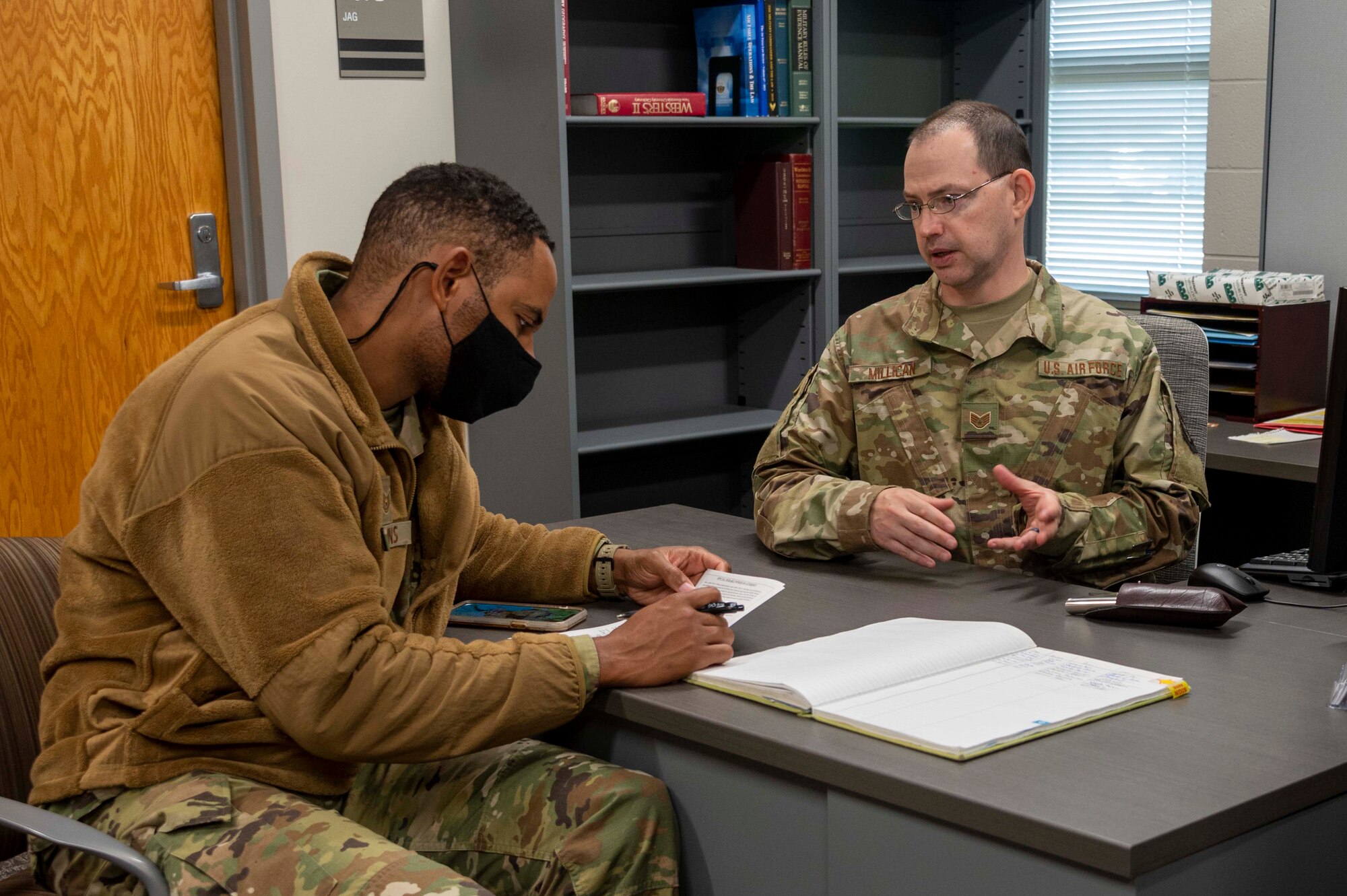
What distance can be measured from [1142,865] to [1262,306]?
90.8 inches

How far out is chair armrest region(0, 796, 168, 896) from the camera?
49.4 inches

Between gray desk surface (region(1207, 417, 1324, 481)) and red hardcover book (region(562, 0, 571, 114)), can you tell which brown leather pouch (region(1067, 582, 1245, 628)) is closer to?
gray desk surface (region(1207, 417, 1324, 481))

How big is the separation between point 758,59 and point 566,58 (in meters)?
0.52

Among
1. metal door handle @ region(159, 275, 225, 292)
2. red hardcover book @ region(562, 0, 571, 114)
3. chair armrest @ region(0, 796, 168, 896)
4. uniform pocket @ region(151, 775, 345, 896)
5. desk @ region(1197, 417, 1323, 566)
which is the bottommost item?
desk @ region(1197, 417, 1323, 566)

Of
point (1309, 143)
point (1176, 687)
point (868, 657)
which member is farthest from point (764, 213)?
point (1176, 687)

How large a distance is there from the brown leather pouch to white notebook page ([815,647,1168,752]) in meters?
0.17

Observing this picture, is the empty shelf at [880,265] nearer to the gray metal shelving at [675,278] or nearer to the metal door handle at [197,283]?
the gray metal shelving at [675,278]

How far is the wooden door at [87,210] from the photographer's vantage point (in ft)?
9.55

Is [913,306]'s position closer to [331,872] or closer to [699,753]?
[699,753]

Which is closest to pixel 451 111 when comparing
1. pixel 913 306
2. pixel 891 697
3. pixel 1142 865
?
pixel 913 306

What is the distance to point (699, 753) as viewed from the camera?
1442mm

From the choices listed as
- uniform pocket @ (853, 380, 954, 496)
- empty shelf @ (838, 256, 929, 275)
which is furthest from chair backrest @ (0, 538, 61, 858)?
empty shelf @ (838, 256, 929, 275)

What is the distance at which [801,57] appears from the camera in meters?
3.62

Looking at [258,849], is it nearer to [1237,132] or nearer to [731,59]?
[731,59]
